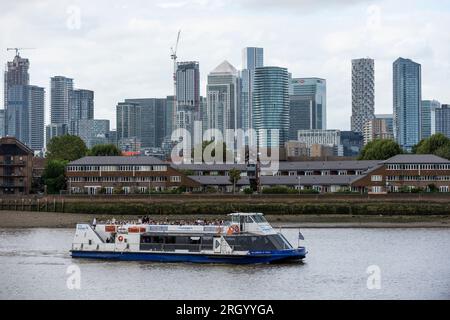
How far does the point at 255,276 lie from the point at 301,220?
185 ft

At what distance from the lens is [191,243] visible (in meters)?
88.7

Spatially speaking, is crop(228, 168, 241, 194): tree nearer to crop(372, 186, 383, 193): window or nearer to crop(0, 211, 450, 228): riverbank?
crop(372, 186, 383, 193): window

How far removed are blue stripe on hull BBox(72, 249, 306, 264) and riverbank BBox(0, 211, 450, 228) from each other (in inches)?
1417

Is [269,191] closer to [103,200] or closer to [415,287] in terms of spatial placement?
[103,200]

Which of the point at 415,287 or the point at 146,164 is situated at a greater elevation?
the point at 146,164

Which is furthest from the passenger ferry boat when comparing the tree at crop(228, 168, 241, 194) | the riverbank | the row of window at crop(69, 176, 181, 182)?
the tree at crop(228, 168, 241, 194)

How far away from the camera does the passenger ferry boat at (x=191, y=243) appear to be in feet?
283

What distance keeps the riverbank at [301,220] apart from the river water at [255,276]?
24.3m

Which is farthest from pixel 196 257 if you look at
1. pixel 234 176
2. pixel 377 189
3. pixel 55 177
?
pixel 55 177

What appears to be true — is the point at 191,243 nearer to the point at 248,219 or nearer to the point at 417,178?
the point at 248,219

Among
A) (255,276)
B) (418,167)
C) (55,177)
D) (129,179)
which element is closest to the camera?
(255,276)

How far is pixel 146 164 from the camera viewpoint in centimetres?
16900
